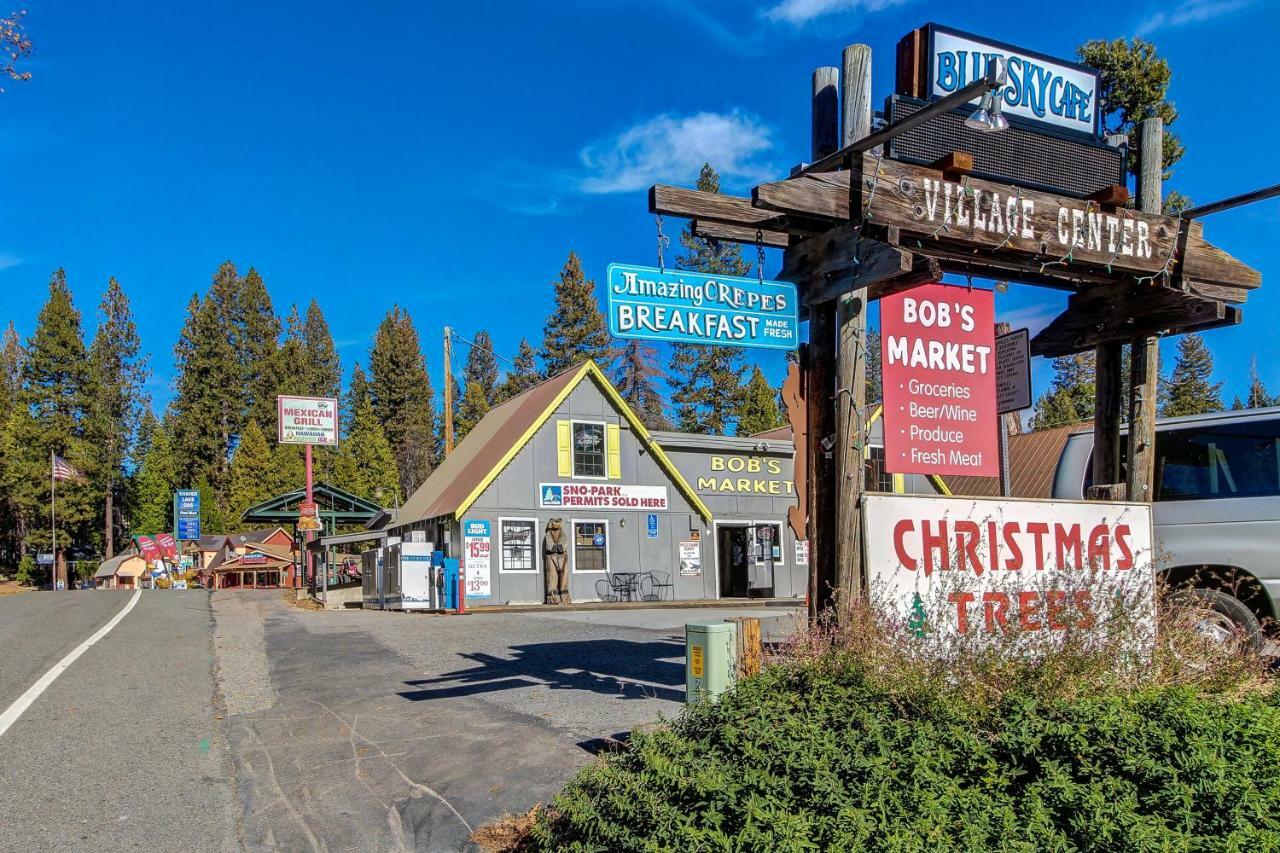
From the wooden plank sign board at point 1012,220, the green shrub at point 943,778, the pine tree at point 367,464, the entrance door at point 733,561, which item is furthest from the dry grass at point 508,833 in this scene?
the pine tree at point 367,464

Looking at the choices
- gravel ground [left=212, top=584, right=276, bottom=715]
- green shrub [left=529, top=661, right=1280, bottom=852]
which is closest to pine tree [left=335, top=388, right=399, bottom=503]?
gravel ground [left=212, top=584, right=276, bottom=715]

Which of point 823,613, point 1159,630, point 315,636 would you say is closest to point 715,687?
point 823,613

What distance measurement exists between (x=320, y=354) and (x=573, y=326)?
31176 mm

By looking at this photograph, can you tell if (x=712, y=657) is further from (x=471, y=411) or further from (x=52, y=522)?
(x=471, y=411)

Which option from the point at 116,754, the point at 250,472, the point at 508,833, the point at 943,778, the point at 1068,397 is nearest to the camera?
the point at 943,778

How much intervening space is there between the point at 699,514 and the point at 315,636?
14.5 m

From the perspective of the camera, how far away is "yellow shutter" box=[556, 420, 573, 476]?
86.1 feet

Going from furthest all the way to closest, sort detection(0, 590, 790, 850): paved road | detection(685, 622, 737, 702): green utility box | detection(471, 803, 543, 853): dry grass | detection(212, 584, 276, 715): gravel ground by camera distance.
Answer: detection(212, 584, 276, 715): gravel ground → detection(685, 622, 737, 702): green utility box → detection(0, 590, 790, 850): paved road → detection(471, 803, 543, 853): dry grass

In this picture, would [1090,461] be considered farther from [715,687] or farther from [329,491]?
[329,491]

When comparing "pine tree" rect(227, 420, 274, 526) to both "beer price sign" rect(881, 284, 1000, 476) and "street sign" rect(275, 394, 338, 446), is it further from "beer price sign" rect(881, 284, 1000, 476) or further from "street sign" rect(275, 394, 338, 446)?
"beer price sign" rect(881, 284, 1000, 476)

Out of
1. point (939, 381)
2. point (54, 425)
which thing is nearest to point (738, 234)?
point (939, 381)

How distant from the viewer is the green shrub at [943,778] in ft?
11.8

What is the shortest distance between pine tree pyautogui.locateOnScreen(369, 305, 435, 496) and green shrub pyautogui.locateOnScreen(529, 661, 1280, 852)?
72.3 meters

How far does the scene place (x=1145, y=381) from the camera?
861cm
